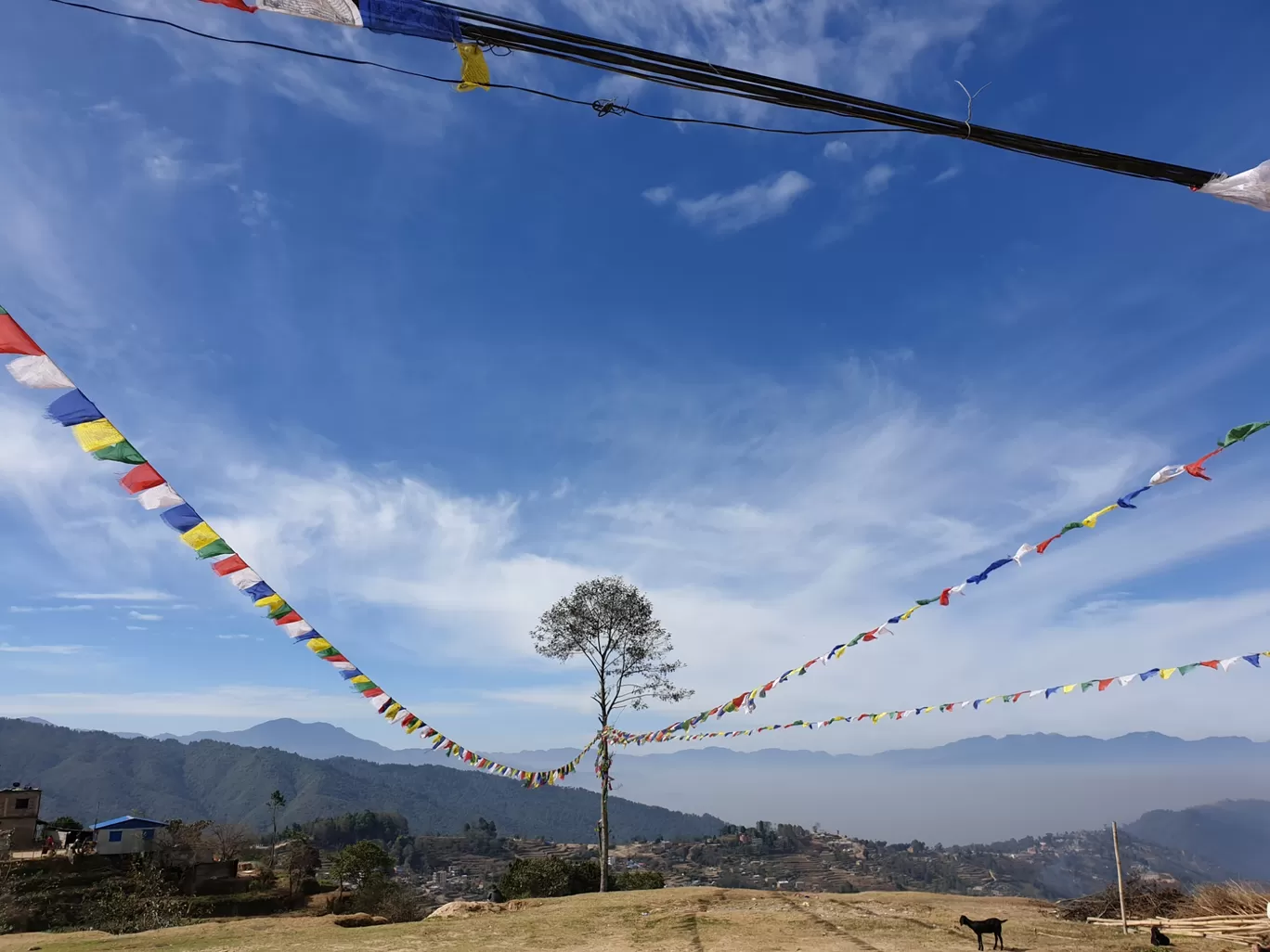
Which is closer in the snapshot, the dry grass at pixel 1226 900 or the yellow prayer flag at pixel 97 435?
the yellow prayer flag at pixel 97 435

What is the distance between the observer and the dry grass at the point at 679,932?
15.4 m

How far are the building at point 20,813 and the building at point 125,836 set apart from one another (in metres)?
4.84

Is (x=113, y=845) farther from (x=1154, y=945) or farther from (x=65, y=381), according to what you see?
(x=1154, y=945)

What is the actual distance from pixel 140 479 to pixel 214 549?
182cm

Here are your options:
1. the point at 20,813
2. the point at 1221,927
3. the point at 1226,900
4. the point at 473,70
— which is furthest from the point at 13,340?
the point at 20,813

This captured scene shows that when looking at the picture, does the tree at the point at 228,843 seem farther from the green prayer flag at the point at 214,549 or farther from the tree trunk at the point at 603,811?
the green prayer flag at the point at 214,549

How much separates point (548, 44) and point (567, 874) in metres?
35.9

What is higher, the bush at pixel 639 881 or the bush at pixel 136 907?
the bush at pixel 639 881

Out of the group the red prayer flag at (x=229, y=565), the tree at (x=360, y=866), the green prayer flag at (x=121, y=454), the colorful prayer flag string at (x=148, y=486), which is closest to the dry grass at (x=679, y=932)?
the colorful prayer flag string at (x=148, y=486)

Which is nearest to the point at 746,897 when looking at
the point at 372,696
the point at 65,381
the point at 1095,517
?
the point at 372,696

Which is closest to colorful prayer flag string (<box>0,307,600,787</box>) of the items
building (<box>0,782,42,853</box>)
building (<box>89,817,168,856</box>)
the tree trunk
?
the tree trunk

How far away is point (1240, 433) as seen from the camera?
9.47m

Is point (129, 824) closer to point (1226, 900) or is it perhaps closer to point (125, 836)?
point (125, 836)

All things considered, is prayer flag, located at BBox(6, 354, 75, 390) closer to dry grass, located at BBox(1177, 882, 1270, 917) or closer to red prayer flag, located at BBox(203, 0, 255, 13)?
red prayer flag, located at BBox(203, 0, 255, 13)
